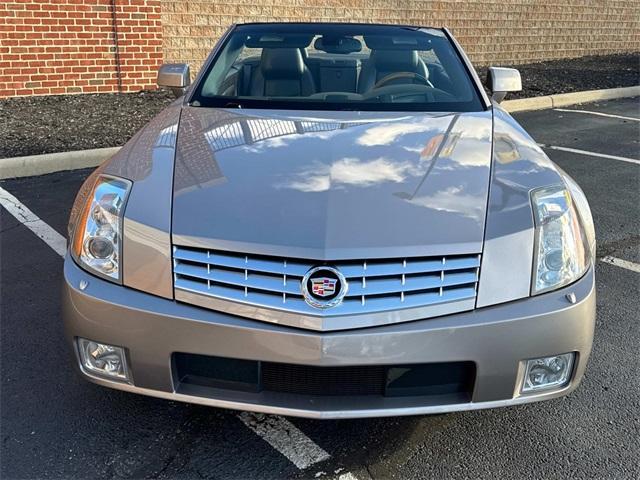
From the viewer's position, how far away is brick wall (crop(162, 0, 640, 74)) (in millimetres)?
9858

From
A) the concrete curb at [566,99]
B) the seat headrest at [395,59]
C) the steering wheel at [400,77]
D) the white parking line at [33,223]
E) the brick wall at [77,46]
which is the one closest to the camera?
the steering wheel at [400,77]

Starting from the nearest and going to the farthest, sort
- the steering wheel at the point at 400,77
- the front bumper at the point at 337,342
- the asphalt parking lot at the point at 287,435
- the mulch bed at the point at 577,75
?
the front bumper at the point at 337,342, the asphalt parking lot at the point at 287,435, the steering wheel at the point at 400,77, the mulch bed at the point at 577,75

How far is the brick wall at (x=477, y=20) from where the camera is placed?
32.3ft

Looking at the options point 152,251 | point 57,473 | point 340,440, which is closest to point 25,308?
point 57,473

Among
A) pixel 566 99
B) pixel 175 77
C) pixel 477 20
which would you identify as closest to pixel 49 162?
pixel 175 77

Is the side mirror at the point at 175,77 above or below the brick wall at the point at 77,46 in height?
above

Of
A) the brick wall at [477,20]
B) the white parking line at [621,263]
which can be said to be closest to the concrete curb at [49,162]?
the brick wall at [477,20]

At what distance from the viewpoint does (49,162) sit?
6.20 m

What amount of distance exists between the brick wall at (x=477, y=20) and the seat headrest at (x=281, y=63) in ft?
20.8

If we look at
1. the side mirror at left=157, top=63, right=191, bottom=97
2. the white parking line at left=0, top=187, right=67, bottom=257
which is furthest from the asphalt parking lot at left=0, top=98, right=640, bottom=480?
the side mirror at left=157, top=63, right=191, bottom=97

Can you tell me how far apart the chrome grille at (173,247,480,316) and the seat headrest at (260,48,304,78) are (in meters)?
1.91

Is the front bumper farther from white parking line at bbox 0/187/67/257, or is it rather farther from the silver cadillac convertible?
white parking line at bbox 0/187/67/257

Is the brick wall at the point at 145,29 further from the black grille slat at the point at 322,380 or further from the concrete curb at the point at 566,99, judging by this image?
the black grille slat at the point at 322,380

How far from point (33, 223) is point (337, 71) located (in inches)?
102
